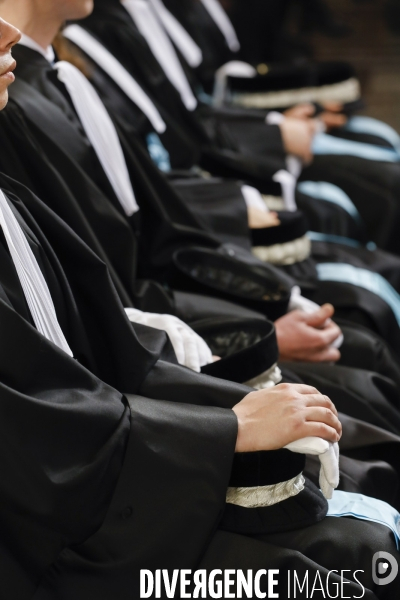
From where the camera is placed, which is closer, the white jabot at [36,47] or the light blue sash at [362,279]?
the white jabot at [36,47]

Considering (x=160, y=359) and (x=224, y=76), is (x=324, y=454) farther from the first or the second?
(x=224, y=76)

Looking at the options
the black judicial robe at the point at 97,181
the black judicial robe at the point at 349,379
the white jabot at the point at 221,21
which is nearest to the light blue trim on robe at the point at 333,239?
the black judicial robe at the point at 97,181

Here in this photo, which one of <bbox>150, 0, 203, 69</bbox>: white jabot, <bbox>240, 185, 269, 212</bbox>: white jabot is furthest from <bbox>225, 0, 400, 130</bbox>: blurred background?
<bbox>240, 185, 269, 212</bbox>: white jabot

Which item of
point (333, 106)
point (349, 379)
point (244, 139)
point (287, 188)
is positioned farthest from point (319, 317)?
point (333, 106)

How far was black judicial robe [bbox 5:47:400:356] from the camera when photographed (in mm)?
1672

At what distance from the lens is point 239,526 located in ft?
4.10

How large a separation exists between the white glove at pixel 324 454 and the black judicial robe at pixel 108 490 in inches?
2.0

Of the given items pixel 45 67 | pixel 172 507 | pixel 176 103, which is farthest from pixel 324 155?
pixel 172 507

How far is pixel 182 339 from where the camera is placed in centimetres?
154

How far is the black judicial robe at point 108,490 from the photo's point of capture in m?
1.14

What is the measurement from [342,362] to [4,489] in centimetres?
102

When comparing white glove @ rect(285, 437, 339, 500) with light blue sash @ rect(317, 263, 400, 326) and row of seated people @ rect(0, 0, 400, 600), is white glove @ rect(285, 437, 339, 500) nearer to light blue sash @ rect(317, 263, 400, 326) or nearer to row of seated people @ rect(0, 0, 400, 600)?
row of seated people @ rect(0, 0, 400, 600)

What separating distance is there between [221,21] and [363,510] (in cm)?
340

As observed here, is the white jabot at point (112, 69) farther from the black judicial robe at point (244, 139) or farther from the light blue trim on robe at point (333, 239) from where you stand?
the light blue trim on robe at point (333, 239)
